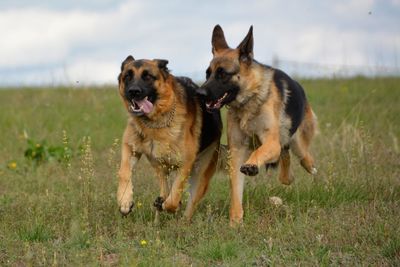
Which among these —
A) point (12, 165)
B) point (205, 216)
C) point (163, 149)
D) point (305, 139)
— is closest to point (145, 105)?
point (163, 149)

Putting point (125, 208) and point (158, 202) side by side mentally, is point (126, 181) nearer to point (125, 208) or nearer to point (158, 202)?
point (125, 208)

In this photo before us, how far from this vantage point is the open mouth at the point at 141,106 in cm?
752

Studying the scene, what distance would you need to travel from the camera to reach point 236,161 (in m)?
7.62

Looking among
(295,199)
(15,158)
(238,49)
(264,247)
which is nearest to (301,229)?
(264,247)

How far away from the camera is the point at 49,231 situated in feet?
22.1

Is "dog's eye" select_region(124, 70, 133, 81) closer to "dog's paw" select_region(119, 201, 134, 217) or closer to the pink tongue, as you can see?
the pink tongue

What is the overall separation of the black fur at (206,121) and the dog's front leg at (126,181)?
807mm

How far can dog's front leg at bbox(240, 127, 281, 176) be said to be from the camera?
6.90 metres

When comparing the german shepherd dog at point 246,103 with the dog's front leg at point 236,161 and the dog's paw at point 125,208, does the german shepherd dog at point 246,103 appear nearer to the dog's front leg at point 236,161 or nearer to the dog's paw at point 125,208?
the dog's front leg at point 236,161

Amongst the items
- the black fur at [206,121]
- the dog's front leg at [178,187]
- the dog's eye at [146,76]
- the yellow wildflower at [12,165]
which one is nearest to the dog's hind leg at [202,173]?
the black fur at [206,121]

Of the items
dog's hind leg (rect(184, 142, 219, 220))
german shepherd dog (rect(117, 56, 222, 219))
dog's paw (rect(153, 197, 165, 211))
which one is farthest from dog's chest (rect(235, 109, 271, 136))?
dog's paw (rect(153, 197, 165, 211))

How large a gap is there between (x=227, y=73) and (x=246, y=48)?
1.15 feet

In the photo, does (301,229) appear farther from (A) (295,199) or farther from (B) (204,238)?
(A) (295,199)

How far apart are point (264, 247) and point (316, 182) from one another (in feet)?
8.25
